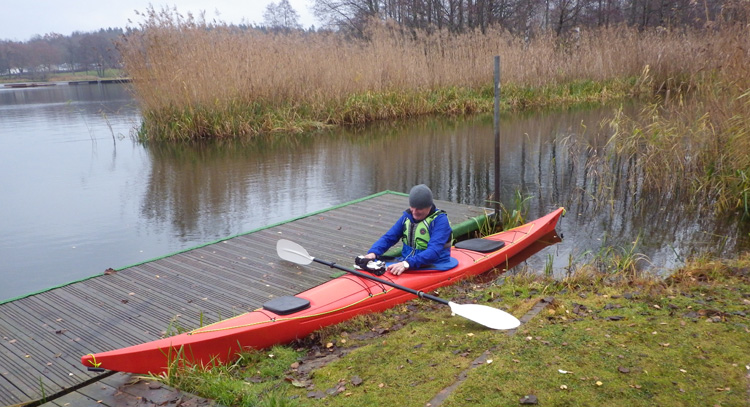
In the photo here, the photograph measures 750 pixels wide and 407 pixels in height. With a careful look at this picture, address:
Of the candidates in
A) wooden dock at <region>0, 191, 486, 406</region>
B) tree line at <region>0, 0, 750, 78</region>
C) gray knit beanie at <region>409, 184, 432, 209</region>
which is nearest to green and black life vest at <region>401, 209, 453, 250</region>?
gray knit beanie at <region>409, 184, 432, 209</region>

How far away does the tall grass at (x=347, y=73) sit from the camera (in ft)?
39.4

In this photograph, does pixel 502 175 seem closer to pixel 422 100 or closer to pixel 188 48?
pixel 422 100

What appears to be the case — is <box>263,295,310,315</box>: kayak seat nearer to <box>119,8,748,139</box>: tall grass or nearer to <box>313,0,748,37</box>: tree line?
<box>119,8,748,139</box>: tall grass

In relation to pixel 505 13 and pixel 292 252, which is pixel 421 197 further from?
pixel 505 13

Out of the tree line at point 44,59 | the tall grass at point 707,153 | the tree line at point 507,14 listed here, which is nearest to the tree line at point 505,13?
the tree line at point 507,14

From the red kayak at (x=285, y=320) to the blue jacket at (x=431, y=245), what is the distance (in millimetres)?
100

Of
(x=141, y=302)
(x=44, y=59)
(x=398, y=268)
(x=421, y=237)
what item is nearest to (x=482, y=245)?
(x=421, y=237)

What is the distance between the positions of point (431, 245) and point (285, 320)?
137 centimetres

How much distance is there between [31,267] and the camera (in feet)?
18.5

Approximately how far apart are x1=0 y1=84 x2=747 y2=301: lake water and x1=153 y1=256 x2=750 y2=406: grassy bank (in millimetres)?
1674

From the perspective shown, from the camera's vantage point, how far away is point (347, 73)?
45.8ft

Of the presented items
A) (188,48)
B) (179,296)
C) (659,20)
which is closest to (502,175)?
(179,296)

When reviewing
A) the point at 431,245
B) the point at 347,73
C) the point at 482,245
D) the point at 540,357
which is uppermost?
the point at 347,73

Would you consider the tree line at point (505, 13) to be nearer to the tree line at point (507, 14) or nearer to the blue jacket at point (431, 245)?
the tree line at point (507, 14)
